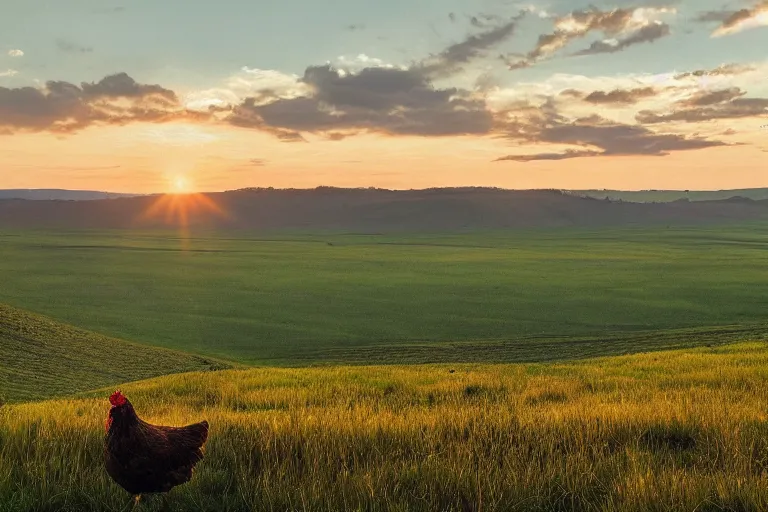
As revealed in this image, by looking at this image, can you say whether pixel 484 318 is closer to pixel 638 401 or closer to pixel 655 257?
pixel 638 401

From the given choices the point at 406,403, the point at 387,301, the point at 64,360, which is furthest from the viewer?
the point at 387,301

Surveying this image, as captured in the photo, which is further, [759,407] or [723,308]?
[723,308]

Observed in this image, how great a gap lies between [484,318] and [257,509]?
4757cm

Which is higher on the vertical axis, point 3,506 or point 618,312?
point 3,506

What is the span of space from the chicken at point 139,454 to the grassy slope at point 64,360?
16.0m

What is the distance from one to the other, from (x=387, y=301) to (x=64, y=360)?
39976 mm

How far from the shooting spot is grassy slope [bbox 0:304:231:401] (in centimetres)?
2077

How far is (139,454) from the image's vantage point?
4.52 metres

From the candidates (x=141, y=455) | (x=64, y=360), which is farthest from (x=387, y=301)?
(x=141, y=455)

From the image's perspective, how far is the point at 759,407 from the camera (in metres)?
8.55

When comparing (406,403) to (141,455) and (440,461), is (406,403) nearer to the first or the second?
(440,461)

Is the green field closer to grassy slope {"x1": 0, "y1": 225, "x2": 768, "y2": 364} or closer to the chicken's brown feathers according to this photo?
the chicken's brown feathers

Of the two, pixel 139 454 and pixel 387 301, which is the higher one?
pixel 139 454

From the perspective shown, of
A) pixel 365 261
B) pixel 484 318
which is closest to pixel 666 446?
pixel 484 318
